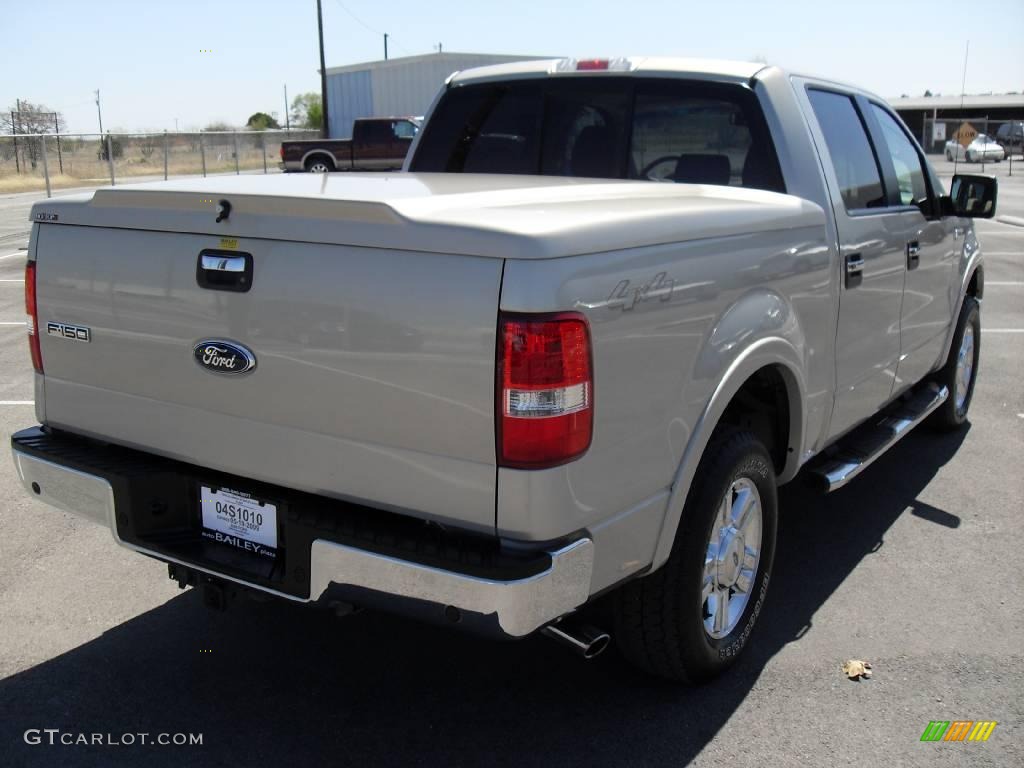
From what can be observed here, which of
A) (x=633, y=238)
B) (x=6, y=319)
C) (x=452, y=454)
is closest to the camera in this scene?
(x=452, y=454)

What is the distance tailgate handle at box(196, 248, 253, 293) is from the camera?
268 centimetres

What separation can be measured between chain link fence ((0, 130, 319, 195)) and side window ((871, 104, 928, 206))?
25.6m

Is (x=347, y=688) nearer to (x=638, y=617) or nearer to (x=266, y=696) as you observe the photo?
Result: (x=266, y=696)

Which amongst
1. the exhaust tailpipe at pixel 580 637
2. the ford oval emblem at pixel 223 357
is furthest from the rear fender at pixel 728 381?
the ford oval emblem at pixel 223 357

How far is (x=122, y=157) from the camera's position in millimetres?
33062

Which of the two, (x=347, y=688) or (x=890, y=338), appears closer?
(x=347, y=688)

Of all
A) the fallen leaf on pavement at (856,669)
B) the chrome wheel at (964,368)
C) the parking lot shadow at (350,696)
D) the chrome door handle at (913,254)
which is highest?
the chrome door handle at (913,254)

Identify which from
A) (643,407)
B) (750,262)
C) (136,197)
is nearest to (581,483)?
(643,407)

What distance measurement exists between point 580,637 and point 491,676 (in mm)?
722

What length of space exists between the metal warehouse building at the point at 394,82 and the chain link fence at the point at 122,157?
6521 mm

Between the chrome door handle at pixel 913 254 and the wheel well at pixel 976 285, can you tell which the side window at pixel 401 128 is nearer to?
the wheel well at pixel 976 285

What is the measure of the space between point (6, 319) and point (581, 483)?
346 inches

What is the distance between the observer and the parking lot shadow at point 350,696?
300cm

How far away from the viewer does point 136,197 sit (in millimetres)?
2949
